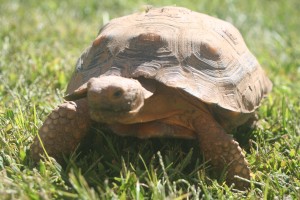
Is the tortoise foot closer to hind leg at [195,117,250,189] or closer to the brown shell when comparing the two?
hind leg at [195,117,250,189]

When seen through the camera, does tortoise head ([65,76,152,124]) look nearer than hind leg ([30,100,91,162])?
Yes

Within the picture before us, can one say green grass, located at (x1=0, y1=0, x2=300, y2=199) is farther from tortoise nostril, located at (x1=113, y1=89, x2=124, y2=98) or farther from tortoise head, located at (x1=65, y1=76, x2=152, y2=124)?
tortoise nostril, located at (x1=113, y1=89, x2=124, y2=98)

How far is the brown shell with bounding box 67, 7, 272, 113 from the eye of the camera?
9.64ft

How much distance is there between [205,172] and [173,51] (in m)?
0.81

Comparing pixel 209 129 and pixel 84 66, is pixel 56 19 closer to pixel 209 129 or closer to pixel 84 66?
pixel 84 66

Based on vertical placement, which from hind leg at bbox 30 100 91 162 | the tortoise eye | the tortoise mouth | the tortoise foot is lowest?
the tortoise foot

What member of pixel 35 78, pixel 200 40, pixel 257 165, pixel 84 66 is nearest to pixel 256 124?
pixel 257 165

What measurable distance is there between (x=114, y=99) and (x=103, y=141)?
71cm

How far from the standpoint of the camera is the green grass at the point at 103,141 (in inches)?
100

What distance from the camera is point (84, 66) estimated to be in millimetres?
3230

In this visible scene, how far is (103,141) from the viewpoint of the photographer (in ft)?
10.4

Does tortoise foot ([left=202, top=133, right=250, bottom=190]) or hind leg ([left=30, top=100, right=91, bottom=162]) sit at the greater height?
hind leg ([left=30, top=100, right=91, bottom=162])

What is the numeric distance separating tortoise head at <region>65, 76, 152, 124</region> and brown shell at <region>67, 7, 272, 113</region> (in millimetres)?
254

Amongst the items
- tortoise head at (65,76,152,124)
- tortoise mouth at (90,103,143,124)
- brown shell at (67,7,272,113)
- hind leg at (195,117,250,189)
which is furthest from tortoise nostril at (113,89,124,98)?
hind leg at (195,117,250,189)
